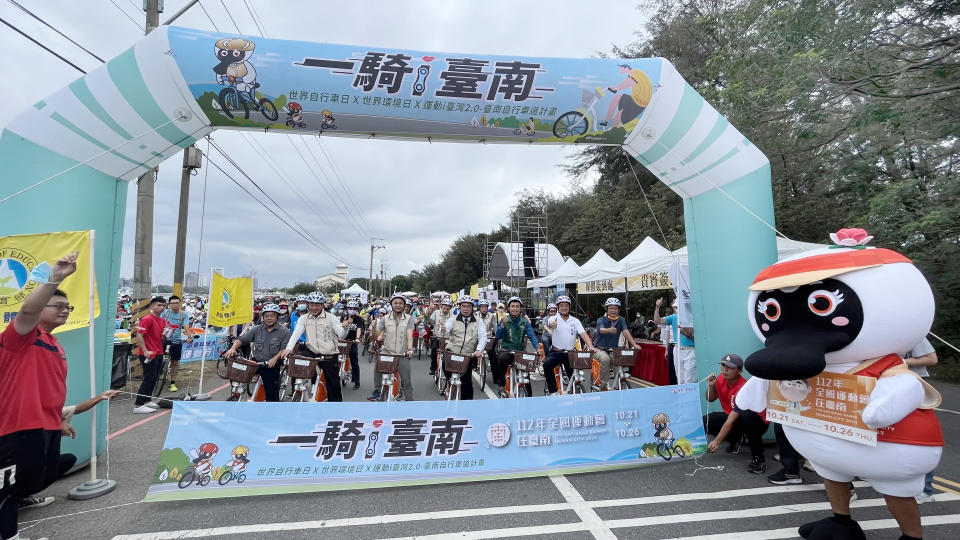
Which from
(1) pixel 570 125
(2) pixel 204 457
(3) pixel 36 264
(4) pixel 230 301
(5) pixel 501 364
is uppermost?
(1) pixel 570 125

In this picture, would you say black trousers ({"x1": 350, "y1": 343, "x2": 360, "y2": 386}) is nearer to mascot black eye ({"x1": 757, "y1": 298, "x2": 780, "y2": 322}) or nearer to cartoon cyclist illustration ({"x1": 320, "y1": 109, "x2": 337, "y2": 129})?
cartoon cyclist illustration ({"x1": 320, "y1": 109, "x2": 337, "y2": 129})

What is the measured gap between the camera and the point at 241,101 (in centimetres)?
471

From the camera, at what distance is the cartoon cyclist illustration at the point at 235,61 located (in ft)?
14.9

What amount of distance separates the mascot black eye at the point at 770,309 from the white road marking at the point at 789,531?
1.55 metres

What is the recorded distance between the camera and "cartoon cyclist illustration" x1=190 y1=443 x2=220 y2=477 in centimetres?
379

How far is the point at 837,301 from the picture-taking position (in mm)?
2898

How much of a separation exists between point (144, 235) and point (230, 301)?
2.82 metres

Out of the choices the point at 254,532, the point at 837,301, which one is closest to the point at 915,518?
the point at 837,301

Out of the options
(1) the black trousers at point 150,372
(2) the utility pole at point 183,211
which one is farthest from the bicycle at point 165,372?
(2) the utility pole at point 183,211

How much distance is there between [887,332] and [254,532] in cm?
445

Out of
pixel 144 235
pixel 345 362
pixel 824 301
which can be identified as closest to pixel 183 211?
pixel 144 235

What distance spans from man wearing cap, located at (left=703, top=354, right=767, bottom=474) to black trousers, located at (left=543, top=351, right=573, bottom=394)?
90.9 inches

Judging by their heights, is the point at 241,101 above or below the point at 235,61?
below

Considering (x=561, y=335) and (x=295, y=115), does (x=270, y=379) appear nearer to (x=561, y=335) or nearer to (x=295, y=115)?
(x=295, y=115)
